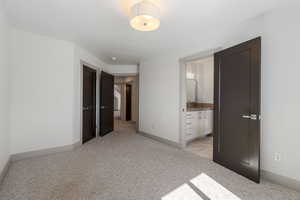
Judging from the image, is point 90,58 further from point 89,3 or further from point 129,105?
point 129,105

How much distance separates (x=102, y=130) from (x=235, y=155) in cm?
365

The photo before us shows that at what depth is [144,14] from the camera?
181 cm

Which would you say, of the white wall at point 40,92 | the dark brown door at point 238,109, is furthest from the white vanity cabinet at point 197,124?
the white wall at point 40,92

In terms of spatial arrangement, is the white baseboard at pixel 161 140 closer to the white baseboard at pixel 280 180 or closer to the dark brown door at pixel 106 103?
the dark brown door at pixel 106 103

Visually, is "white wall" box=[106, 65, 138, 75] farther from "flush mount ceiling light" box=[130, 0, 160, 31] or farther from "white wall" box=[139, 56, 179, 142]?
"flush mount ceiling light" box=[130, 0, 160, 31]

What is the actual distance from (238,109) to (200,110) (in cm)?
192

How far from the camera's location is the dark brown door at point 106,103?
4633mm

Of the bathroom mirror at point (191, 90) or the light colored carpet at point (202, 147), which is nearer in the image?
the light colored carpet at point (202, 147)

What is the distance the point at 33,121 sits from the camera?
2934 mm

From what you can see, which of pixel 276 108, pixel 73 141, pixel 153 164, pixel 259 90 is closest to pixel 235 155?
pixel 276 108

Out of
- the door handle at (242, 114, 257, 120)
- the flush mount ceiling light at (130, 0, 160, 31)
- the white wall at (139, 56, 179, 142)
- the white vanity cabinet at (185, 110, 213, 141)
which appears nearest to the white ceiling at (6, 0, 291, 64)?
the flush mount ceiling light at (130, 0, 160, 31)

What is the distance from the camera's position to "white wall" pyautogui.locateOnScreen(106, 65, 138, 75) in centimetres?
539

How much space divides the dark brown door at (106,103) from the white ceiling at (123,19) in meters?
1.41

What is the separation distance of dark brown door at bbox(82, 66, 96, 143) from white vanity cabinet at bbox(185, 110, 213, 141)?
2.70 m
